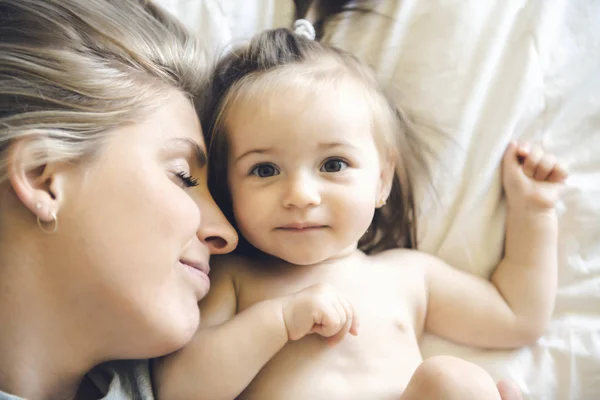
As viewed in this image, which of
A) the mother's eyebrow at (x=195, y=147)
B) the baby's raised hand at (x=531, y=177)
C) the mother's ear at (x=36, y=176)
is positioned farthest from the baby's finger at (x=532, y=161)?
the mother's ear at (x=36, y=176)

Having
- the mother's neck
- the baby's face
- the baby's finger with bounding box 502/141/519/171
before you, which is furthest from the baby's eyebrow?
the baby's finger with bounding box 502/141/519/171

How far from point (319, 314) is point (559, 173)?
1.75 ft

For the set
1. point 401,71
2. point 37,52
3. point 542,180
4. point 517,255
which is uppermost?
point 37,52

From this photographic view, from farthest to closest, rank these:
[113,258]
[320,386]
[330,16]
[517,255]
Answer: [330,16], [517,255], [320,386], [113,258]

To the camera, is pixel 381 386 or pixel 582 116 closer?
pixel 381 386

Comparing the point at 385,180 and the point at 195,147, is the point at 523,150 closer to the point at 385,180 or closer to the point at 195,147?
the point at 385,180

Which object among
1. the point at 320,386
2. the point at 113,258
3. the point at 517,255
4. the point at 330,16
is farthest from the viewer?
the point at 330,16

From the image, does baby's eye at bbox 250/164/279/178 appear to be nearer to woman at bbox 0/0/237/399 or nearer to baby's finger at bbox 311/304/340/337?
woman at bbox 0/0/237/399

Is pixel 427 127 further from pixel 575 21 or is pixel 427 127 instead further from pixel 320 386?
pixel 320 386

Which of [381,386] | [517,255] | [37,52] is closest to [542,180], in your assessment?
[517,255]

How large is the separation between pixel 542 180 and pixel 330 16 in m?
0.54

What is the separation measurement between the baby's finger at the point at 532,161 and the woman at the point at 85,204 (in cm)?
62

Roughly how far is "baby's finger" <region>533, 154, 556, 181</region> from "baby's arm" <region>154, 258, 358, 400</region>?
1.48 ft

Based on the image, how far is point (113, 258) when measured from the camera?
0.73 metres
